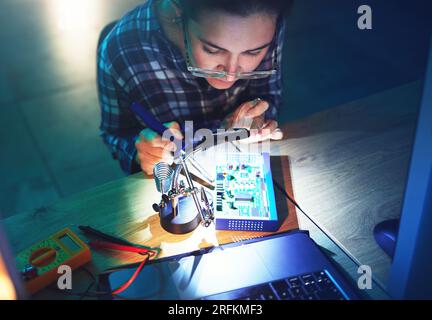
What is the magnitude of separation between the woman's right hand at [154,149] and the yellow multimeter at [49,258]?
0.28 m

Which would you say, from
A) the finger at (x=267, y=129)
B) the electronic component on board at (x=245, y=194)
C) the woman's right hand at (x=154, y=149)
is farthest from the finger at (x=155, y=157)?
the finger at (x=267, y=129)

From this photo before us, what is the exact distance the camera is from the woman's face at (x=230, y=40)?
3.41 feet

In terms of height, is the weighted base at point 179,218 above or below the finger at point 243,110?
below

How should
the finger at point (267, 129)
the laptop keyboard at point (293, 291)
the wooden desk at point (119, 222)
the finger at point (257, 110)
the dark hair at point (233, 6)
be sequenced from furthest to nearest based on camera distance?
the finger at point (257, 110)
the finger at point (267, 129)
the dark hair at point (233, 6)
the wooden desk at point (119, 222)
the laptop keyboard at point (293, 291)

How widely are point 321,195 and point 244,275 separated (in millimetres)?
314

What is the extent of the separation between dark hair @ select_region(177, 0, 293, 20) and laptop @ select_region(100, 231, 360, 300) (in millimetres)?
534

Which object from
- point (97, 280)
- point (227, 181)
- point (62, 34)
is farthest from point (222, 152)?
point (62, 34)

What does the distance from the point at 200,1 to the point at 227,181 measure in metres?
0.43

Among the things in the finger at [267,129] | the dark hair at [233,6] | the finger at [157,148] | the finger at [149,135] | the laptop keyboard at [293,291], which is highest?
the dark hair at [233,6]

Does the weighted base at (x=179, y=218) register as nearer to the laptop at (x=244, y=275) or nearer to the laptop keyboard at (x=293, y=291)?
the laptop at (x=244, y=275)

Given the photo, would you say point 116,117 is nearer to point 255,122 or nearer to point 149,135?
point 149,135

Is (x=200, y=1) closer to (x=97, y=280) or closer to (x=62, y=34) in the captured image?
(x=97, y=280)

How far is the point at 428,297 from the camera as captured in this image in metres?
0.75
